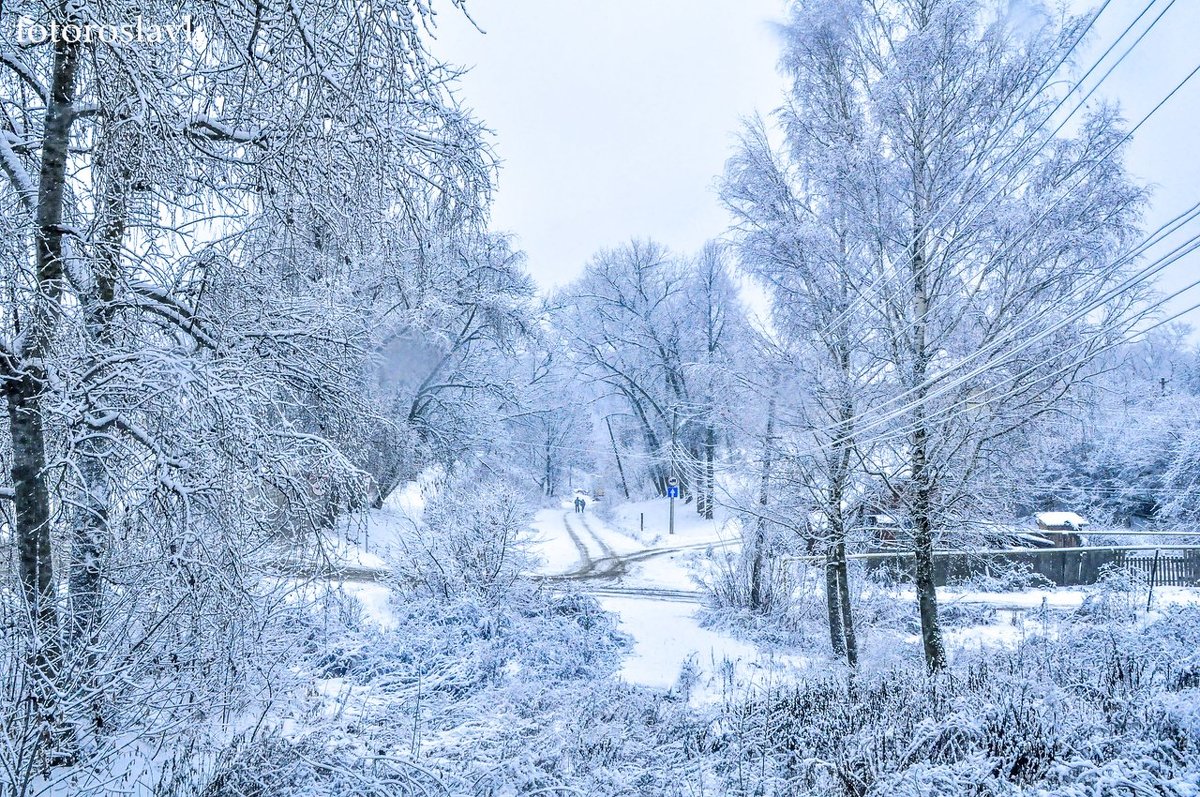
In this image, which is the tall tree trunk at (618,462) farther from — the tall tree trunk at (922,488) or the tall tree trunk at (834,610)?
the tall tree trunk at (922,488)

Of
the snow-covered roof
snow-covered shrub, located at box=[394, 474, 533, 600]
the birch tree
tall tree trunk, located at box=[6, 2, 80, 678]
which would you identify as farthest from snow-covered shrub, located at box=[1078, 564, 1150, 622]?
tall tree trunk, located at box=[6, 2, 80, 678]

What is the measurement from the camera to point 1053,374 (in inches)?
286

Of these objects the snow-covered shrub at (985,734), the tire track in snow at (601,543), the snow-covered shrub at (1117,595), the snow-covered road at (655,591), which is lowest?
the tire track in snow at (601,543)

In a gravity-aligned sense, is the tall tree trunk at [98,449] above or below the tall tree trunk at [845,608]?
above

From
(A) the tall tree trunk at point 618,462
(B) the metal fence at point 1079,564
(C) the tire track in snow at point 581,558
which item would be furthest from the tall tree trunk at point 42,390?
(A) the tall tree trunk at point 618,462

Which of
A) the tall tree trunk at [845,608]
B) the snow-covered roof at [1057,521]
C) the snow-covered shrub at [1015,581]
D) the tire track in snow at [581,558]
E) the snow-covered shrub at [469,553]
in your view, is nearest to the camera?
the tall tree trunk at [845,608]

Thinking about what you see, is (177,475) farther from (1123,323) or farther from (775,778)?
(1123,323)

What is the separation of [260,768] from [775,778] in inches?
127

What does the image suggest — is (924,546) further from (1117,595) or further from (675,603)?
(1117,595)

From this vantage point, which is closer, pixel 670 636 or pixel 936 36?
pixel 936 36

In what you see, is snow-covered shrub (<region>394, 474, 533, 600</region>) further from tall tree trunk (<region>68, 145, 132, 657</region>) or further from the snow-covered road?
tall tree trunk (<region>68, 145, 132, 657</region>)

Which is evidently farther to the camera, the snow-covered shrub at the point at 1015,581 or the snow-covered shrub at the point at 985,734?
the snow-covered shrub at the point at 1015,581

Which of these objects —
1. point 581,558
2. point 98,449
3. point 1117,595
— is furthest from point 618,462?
point 98,449

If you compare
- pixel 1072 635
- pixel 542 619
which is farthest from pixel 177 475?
pixel 1072 635
